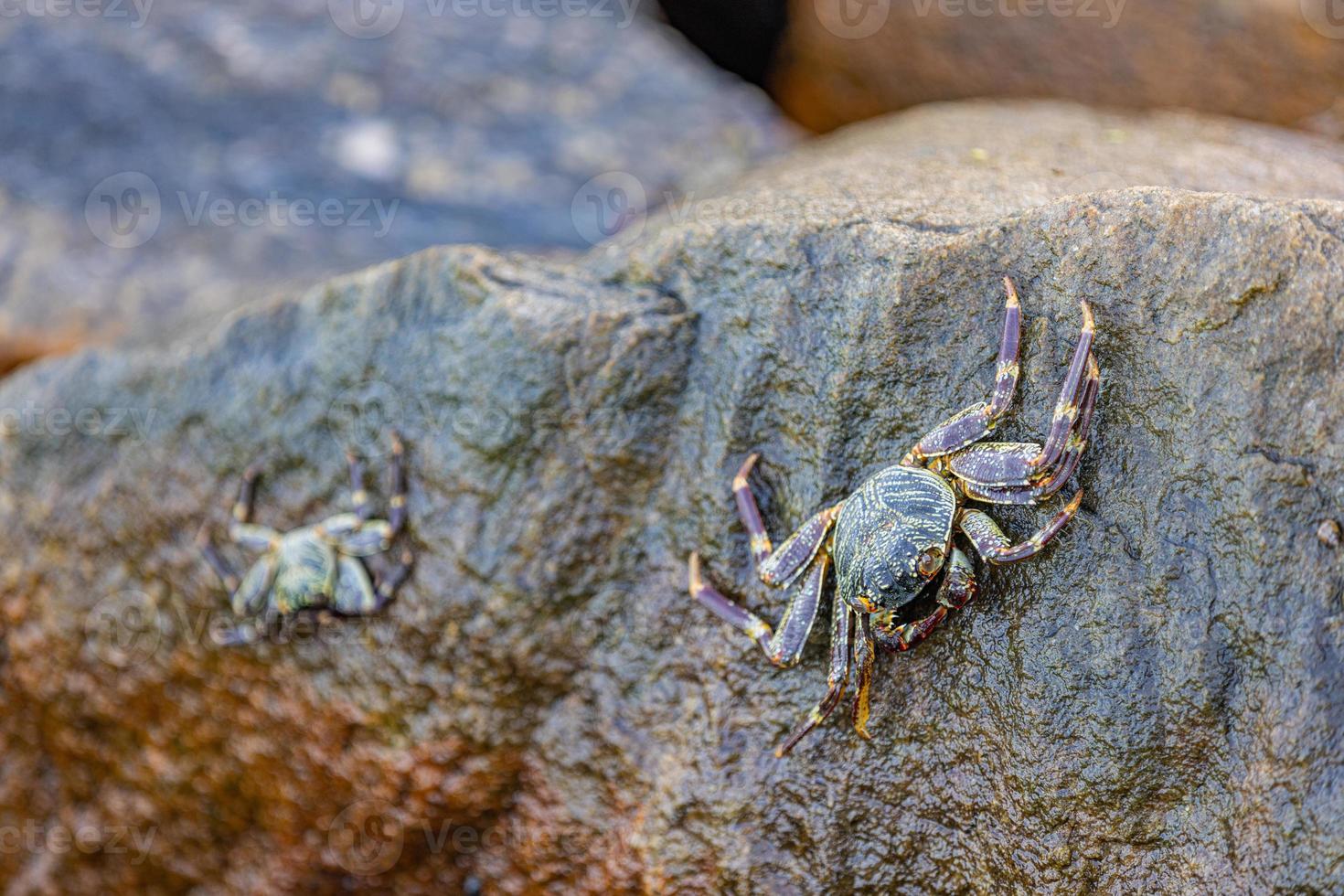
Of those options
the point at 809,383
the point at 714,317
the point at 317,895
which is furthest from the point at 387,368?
the point at 317,895

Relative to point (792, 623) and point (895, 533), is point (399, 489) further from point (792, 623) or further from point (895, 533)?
point (895, 533)

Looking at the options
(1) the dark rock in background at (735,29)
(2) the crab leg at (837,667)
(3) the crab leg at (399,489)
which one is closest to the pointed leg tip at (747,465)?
(2) the crab leg at (837,667)

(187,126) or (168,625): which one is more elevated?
(187,126)

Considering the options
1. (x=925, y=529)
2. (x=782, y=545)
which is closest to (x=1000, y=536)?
(x=925, y=529)

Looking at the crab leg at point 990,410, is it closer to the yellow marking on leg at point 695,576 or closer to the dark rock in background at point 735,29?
the yellow marking on leg at point 695,576

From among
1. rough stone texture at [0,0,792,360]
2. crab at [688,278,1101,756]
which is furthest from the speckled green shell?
rough stone texture at [0,0,792,360]

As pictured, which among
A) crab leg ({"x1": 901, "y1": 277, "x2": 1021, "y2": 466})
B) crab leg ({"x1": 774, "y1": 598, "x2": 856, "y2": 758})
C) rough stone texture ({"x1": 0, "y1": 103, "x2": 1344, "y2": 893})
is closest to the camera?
rough stone texture ({"x1": 0, "y1": 103, "x2": 1344, "y2": 893})

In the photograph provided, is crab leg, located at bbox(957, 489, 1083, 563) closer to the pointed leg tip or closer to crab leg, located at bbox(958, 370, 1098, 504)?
crab leg, located at bbox(958, 370, 1098, 504)

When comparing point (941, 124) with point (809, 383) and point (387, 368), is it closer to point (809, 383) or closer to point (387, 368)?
point (809, 383)
